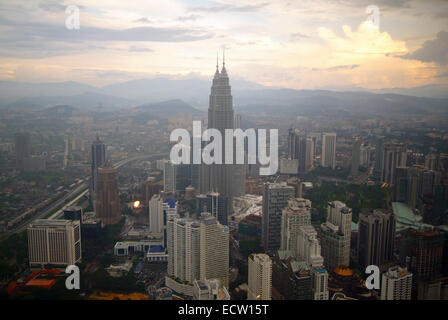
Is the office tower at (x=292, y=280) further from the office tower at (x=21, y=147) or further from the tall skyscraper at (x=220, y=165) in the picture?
the office tower at (x=21, y=147)

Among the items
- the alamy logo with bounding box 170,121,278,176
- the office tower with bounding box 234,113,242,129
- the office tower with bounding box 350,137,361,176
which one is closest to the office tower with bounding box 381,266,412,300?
the office tower with bounding box 350,137,361,176

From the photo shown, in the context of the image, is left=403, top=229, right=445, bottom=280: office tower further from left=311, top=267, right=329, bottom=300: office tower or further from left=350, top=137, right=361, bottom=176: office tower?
left=350, top=137, right=361, bottom=176: office tower

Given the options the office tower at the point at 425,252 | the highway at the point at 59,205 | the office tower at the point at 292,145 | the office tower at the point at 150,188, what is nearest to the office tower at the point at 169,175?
the office tower at the point at 150,188

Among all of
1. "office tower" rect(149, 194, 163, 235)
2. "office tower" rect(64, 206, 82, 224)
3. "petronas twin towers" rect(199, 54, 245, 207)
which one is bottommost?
"office tower" rect(149, 194, 163, 235)

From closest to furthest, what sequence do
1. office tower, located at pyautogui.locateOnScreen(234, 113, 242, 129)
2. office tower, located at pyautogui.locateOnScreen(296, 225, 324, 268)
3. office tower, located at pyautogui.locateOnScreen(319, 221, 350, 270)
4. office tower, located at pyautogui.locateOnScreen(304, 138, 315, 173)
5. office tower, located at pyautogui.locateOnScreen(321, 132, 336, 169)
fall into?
1. office tower, located at pyautogui.locateOnScreen(296, 225, 324, 268)
2. office tower, located at pyautogui.locateOnScreen(319, 221, 350, 270)
3. office tower, located at pyautogui.locateOnScreen(234, 113, 242, 129)
4. office tower, located at pyautogui.locateOnScreen(321, 132, 336, 169)
5. office tower, located at pyautogui.locateOnScreen(304, 138, 315, 173)

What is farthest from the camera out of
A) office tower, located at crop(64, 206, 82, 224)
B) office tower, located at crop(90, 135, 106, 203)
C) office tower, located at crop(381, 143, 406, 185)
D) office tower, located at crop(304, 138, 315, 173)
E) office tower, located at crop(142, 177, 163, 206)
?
office tower, located at crop(304, 138, 315, 173)

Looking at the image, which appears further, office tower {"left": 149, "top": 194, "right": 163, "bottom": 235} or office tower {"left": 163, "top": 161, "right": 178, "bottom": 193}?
office tower {"left": 163, "top": 161, "right": 178, "bottom": 193}

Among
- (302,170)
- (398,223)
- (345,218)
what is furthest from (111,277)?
(302,170)
